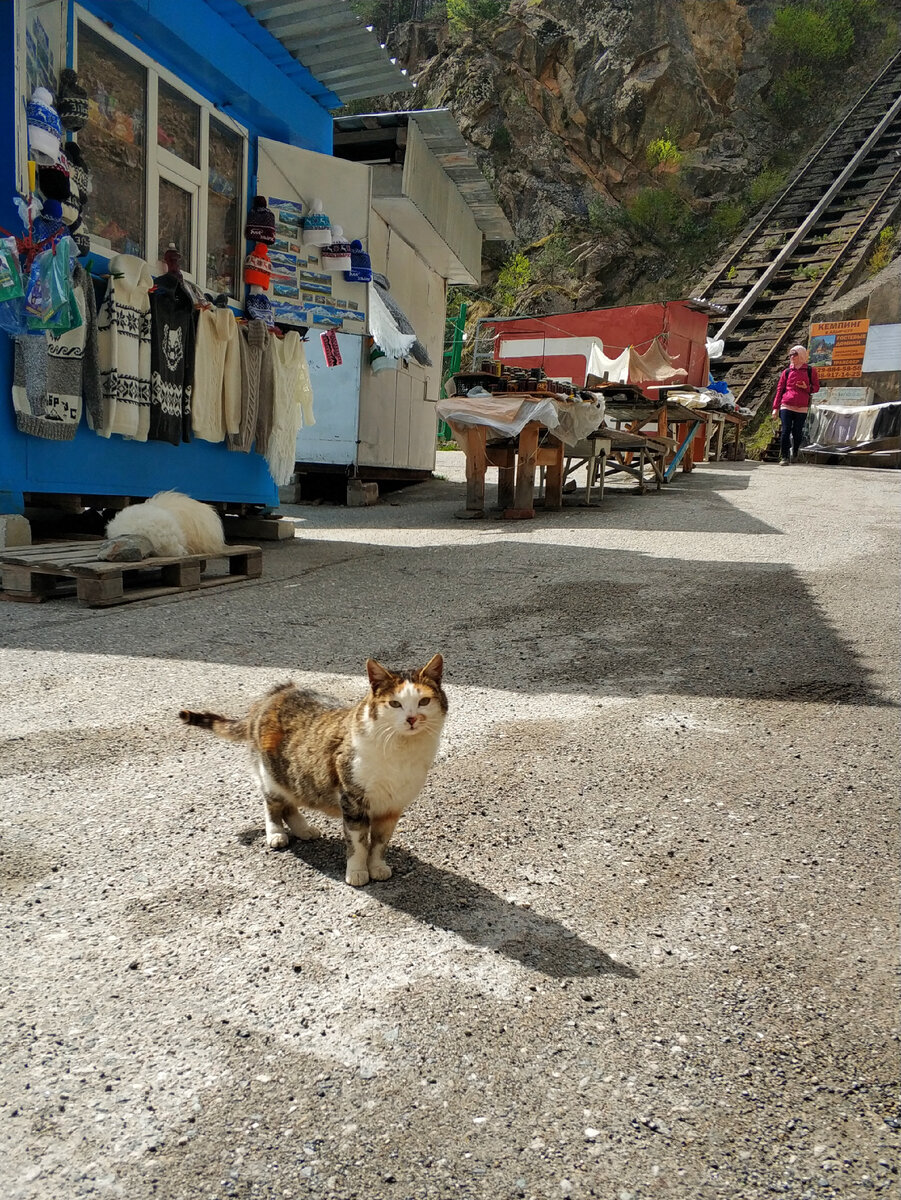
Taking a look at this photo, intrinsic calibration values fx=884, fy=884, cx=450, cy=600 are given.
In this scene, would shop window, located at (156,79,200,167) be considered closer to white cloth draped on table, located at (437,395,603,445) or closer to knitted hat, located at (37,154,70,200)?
knitted hat, located at (37,154,70,200)

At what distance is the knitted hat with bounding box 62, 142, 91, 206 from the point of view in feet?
19.7

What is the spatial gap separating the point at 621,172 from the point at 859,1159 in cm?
A: 3999

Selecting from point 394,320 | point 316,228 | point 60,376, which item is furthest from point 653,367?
point 60,376

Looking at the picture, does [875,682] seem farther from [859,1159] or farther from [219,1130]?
[219,1130]

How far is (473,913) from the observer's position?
7.67 feet

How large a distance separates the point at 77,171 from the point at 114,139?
2.58ft

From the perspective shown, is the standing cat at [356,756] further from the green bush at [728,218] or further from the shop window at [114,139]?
the green bush at [728,218]

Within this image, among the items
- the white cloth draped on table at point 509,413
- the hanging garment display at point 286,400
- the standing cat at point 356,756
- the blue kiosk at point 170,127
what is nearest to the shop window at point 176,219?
the blue kiosk at point 170,127

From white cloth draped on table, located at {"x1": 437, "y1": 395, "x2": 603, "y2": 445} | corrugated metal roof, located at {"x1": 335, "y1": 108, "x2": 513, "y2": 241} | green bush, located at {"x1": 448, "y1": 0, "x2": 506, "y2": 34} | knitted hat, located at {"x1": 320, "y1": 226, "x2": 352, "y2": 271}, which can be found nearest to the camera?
knitted hat, located at {"x1": 320, "y1": 226, "x2": 352, "y2": 271}

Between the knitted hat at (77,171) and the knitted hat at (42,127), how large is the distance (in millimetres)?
204

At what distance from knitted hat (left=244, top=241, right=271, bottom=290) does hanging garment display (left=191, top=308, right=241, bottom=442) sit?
595mm

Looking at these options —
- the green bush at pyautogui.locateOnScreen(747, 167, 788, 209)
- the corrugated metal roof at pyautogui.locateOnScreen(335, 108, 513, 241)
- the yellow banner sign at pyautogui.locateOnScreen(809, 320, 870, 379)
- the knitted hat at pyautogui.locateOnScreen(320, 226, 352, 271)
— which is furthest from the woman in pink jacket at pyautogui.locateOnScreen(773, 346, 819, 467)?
the green bush at pyautogui.locateOnScreen(747, 167, 788, 209)

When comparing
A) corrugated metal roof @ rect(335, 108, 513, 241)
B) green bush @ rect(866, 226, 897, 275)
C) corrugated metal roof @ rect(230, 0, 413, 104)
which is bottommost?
corrugated metal roof @ rect(230, 0, 413, 104)

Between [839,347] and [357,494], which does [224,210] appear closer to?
[357,494]
